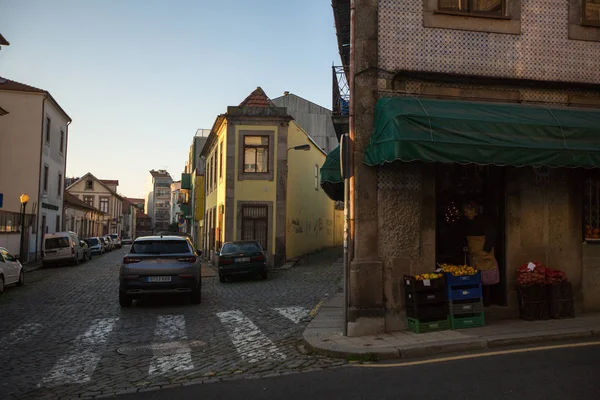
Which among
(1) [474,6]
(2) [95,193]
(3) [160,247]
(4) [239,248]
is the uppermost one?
(2) [95,193]

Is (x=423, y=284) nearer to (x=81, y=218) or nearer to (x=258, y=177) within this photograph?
(x=258, y=177)

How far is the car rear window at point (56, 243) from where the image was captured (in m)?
29.3

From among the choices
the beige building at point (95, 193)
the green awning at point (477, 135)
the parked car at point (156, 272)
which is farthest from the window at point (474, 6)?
the beige building at point (95, 193)

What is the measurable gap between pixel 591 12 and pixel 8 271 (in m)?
17.1

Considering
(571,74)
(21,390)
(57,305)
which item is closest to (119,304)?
(57,305)

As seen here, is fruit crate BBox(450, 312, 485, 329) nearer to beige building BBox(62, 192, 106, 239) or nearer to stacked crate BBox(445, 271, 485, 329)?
stacked crate BBox(445, 271, 485, 329)

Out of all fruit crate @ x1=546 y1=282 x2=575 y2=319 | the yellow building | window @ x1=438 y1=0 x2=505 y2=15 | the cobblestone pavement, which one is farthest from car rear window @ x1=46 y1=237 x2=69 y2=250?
fruit crate @ x1=546 y1=282 x2=575 y2=319

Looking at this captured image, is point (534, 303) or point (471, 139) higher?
point (471, 139)

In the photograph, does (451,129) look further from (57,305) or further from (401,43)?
(57,305)

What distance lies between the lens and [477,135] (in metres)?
7.96

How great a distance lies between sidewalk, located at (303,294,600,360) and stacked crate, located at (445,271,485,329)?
0.18m

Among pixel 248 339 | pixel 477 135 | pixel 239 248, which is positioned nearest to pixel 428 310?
pixel 477 135

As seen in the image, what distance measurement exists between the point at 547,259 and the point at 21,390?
8.46 meters

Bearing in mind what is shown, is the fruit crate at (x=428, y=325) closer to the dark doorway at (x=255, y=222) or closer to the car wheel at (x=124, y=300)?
the car wheel at (x=124, y=300)
